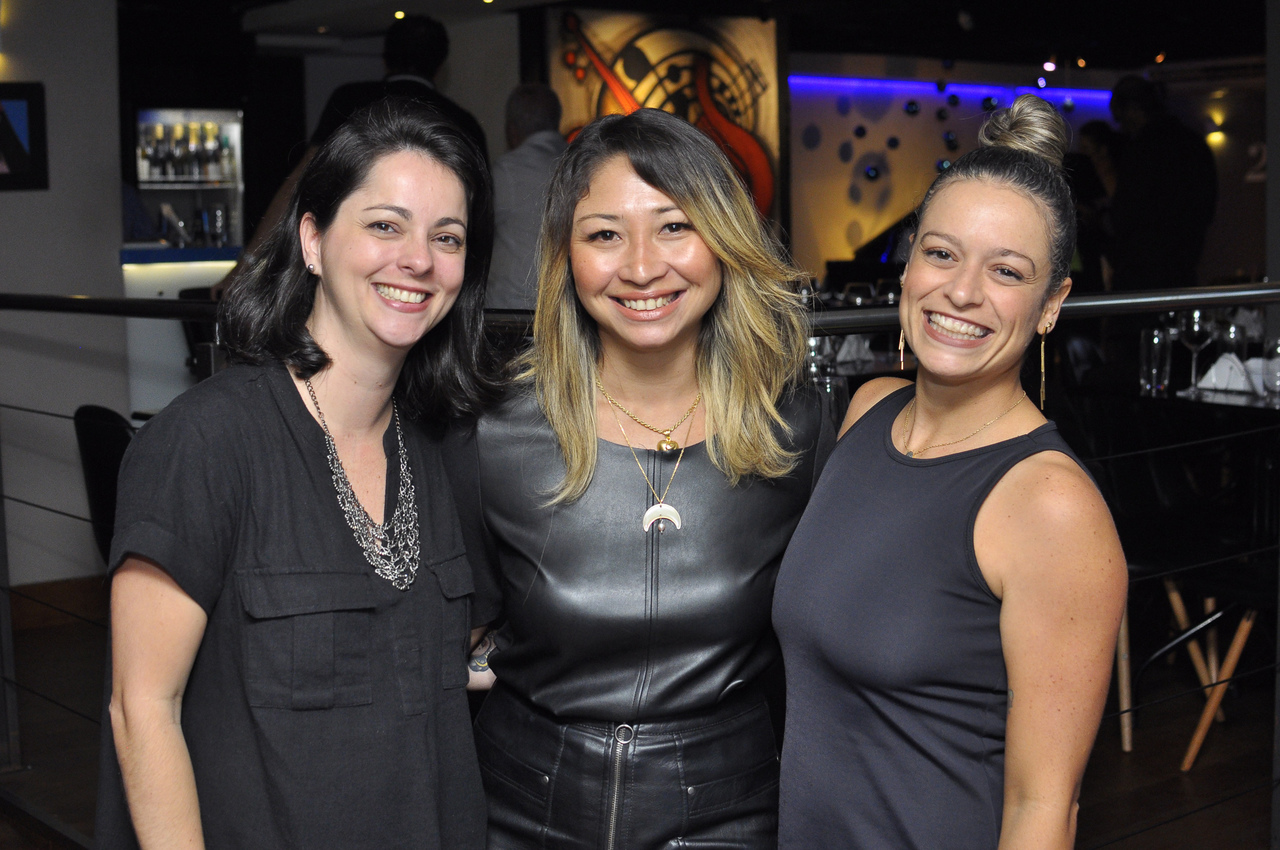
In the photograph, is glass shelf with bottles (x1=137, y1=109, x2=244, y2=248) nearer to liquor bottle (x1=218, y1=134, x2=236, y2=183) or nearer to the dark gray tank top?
liquor bottle (x1=218, y1=134, x2=236, y2=183)

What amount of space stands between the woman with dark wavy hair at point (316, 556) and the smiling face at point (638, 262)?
19cm

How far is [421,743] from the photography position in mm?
1701

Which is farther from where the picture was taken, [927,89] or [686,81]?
[927,89]

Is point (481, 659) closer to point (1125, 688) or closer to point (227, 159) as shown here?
point (1125, 688)

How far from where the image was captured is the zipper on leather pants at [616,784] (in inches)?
69.3

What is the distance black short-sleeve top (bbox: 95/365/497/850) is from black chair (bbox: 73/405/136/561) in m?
2.37

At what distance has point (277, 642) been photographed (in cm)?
161

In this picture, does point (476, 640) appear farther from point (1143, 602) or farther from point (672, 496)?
point (1143, 602)

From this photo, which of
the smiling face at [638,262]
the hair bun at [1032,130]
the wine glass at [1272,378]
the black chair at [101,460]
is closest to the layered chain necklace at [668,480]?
the smiling face at [638,262]

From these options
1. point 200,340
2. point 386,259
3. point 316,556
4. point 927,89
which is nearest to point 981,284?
point 386,259

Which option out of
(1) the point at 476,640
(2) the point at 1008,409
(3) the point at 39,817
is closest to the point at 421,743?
(1) the point at 476,640

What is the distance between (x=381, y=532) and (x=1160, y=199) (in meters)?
5.91

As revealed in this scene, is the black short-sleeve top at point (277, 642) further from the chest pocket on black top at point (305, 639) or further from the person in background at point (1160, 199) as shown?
the person in background at point (1160, 199)

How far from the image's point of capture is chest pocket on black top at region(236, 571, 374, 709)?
1.60 meters
